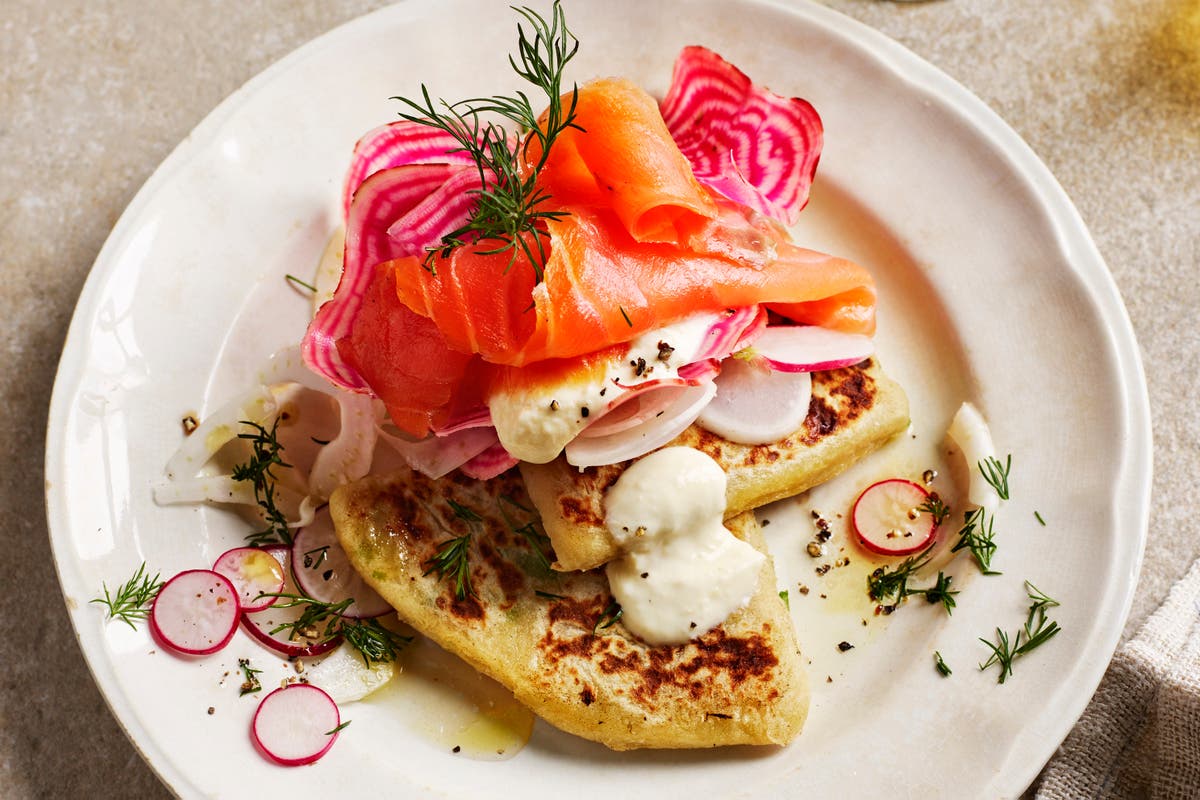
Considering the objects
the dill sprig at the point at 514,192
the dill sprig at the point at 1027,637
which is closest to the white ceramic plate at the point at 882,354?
the dill sprig at the point at 1027,637

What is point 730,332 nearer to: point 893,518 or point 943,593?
point 893,518

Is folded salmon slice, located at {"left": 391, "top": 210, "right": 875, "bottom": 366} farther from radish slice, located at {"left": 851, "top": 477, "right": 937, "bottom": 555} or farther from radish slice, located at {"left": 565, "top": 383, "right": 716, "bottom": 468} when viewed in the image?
radish slice, located at {"left": 851, "top": 477, "right": 937, "bottom": 555}

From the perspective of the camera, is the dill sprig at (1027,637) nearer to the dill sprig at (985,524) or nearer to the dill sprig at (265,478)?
the dill sprig at (985,524)

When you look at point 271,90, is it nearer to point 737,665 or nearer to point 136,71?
point 136,71

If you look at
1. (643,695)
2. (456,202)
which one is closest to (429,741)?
(643,695)

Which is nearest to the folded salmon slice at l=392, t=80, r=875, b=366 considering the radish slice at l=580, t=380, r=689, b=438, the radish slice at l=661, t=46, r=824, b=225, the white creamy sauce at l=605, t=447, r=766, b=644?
the radish slice at l=580, t=380, r=689, b=438

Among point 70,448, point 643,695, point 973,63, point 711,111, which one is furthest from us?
point 973,63
